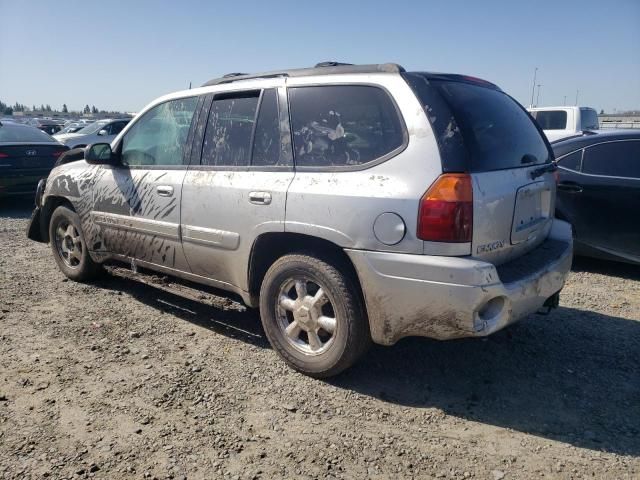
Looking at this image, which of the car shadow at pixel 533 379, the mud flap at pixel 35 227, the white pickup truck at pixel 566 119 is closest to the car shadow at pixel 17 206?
the mud flap at pixel 35 227

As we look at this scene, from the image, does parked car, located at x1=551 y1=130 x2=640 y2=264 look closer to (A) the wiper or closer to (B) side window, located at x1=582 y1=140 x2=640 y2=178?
(B) side window, located at x1=582 y1=140 x2=640 y2=178

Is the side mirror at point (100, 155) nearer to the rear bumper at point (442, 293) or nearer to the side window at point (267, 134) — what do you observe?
the side window at point (267, 134)

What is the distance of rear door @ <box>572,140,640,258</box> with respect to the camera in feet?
17.2

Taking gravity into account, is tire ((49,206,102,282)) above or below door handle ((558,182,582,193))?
below

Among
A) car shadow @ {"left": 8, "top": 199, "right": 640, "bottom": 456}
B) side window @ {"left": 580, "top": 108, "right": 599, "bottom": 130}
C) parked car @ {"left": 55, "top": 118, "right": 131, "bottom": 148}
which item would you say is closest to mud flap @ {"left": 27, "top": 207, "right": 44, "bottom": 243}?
car shadow @ {"left": 8, "top": 199, "right": 640, "bottom": 456}

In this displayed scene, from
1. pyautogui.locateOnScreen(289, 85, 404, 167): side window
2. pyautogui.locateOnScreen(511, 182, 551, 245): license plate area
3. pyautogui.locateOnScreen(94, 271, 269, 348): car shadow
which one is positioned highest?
pyautogui.locateOnScreen(289, 85, 404, 167): side window

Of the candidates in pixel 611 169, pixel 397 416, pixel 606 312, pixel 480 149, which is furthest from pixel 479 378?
pixel 611 169

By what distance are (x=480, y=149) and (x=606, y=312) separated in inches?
101

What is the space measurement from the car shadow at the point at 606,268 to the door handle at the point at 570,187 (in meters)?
0.87

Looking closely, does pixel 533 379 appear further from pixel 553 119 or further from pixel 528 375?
pixel 553 119

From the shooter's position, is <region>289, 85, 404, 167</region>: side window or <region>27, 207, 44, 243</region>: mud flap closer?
<region>289, 85, 404, 167</region>: side window

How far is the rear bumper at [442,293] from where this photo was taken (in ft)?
8.90

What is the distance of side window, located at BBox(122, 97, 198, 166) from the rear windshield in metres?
6.20

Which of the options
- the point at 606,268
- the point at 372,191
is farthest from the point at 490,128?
the point at 606,268
